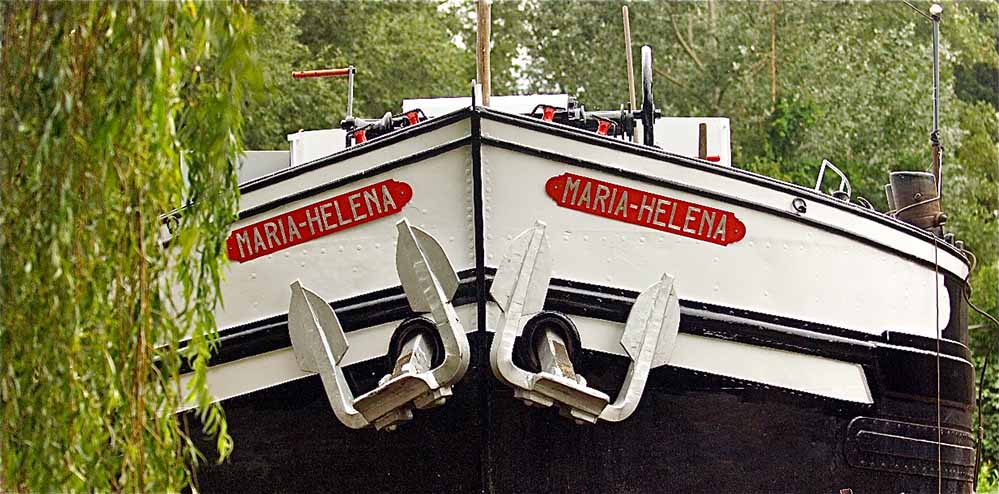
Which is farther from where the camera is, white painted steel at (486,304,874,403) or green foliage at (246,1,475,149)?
green foliage at (246,1,475,149)

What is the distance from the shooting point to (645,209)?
5609 millimetres

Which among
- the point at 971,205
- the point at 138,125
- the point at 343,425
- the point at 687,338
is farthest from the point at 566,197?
the point at 971,205

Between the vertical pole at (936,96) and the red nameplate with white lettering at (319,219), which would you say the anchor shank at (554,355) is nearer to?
the red nameplate with white lettering at (319,219)

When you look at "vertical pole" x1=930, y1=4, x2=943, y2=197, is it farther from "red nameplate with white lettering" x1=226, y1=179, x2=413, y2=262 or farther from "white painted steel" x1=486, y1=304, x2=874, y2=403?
"red nameplate with white lettering" x1=226, y1=179, x2=413, y2=262

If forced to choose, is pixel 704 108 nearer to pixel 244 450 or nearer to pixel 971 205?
pixel 971 205

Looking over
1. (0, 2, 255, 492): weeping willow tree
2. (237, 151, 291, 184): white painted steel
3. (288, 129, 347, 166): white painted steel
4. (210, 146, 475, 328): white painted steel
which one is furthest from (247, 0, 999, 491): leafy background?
(0, 2, 255, 492): weeping willow tree

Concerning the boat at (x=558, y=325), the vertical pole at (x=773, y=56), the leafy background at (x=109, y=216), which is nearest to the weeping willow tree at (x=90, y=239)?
the leafy background at (x=109, y=216)

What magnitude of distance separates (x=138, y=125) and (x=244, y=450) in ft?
8.16

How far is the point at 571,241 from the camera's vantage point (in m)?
5.57

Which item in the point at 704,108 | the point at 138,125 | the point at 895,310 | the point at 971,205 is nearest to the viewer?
the point at 138,125

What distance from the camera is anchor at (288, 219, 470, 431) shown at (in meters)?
5.16

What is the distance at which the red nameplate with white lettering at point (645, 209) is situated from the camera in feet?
18.2

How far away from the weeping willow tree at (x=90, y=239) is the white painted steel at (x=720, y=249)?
1.86m

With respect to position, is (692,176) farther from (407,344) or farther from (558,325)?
(407,344)
